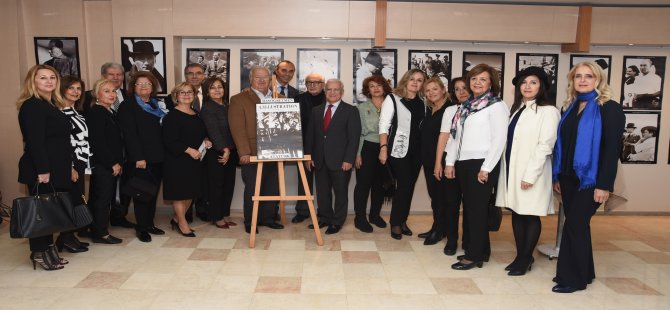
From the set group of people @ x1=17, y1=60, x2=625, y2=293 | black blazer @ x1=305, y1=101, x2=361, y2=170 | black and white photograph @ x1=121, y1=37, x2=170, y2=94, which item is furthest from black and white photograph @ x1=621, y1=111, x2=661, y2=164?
black and white photograph @ x1=121, y1=37, x2=170, y2=94

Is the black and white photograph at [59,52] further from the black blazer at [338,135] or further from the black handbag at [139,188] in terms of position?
the black blazer at [338,135]

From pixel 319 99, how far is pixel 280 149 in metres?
1.02

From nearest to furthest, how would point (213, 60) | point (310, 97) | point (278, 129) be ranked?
point (278, 129) → point (310, 97) → point (213, 60)

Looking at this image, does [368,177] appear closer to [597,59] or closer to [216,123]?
[216,123]

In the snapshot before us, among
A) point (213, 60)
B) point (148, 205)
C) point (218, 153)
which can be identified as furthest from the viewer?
point (213, 60)

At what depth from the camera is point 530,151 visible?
3.62 meters

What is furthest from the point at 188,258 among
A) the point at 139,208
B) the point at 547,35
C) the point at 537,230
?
the point at 547,35

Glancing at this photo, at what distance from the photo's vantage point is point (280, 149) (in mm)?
4680

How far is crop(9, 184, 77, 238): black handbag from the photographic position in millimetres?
3585

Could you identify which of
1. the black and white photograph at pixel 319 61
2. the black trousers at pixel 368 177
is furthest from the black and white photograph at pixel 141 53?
the black trousers at pixel 368 177

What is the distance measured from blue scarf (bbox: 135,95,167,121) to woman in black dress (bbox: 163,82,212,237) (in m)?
0.12

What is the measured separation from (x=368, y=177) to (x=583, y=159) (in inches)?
89.3

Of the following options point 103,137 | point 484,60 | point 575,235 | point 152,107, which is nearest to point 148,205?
point 103,137

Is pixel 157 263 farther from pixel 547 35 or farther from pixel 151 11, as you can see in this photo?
pixel 547 35
